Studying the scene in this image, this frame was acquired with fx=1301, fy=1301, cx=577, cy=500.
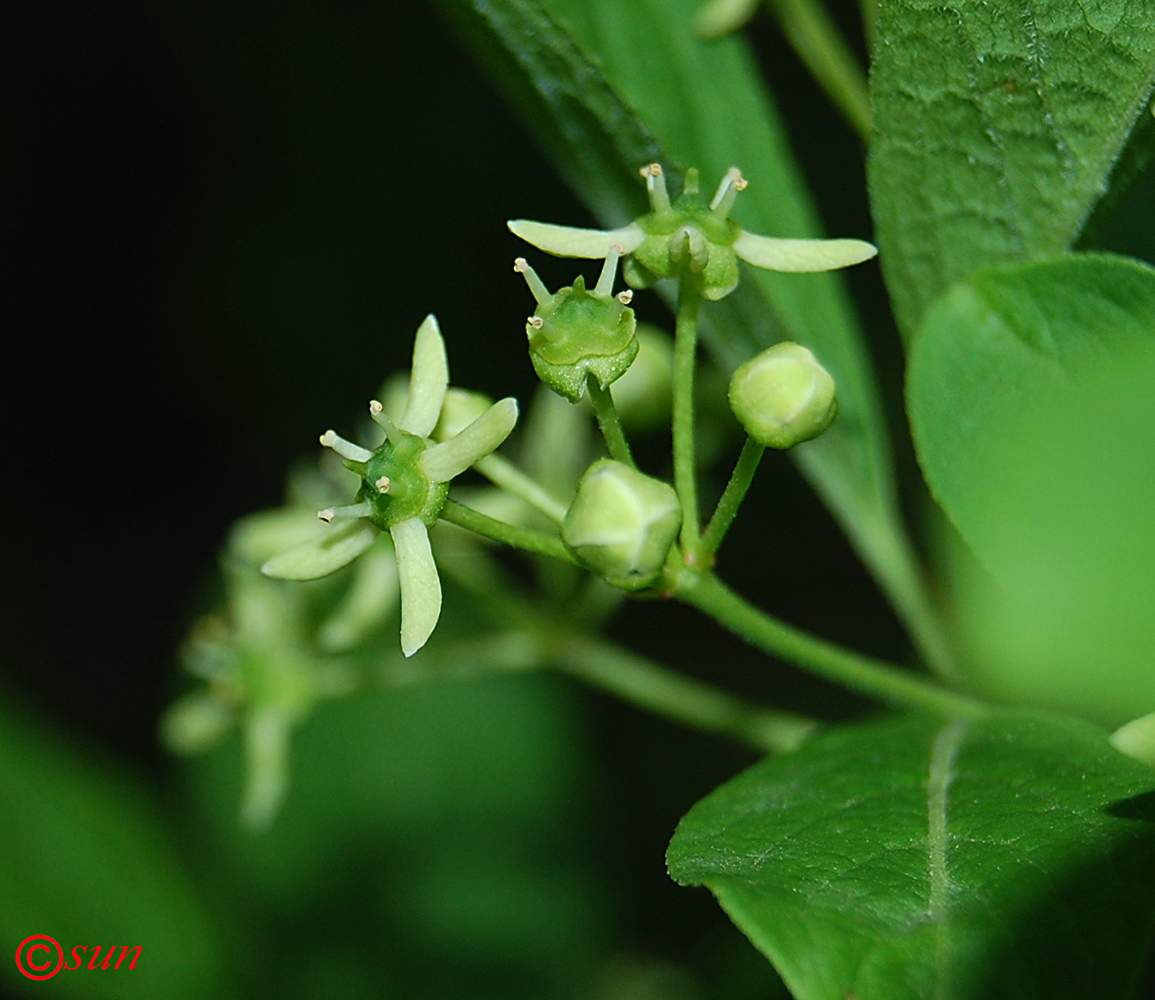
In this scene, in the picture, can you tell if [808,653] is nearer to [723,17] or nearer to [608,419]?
[608,419]

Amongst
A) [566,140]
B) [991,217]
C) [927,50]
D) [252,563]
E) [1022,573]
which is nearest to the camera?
[1022,573]

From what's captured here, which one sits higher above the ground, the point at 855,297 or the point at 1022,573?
the point at 1022,573

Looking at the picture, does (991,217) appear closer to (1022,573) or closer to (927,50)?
(927,50)

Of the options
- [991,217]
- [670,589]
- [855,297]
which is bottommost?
[855,297]

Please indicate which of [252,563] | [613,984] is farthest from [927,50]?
[613,984]

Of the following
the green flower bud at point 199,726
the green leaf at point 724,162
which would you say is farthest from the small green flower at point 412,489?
the green flower bud at point 199,726

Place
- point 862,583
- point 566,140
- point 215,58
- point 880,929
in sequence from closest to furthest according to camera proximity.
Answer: point 880,929 → point 566,140 → point 862,583 → point 215,58

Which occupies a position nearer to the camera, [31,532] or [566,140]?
[566,140]
